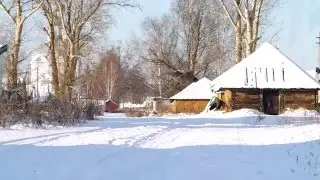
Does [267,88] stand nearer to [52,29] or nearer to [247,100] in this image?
[247,100]

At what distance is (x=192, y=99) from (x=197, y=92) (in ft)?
2.68

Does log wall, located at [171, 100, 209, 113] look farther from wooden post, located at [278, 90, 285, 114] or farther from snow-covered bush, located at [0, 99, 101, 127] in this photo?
snow-covered bush, located at [0, 99, 101, 127]

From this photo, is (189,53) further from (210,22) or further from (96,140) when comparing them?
(96,140)

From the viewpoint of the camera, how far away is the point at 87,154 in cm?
1006

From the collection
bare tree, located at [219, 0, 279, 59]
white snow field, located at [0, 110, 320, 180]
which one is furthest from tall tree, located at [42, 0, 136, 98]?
white snow field, located at [0, 110, 320, 180]

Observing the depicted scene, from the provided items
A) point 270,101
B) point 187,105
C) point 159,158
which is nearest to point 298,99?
point 270,101

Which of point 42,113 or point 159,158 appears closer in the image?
point 159,158

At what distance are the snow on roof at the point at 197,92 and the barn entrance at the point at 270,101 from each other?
12351mm

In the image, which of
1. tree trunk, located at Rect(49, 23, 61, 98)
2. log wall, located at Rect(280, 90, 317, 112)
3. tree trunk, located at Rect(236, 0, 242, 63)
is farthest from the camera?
tree trunk, located at Rect(236, 0, 242, 63)

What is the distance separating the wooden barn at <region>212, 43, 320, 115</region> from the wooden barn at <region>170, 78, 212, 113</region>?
11764mm

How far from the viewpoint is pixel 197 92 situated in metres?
49.1

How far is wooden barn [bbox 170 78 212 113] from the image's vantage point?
160 ft

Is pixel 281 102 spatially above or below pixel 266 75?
below

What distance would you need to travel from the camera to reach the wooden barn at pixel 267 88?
3556cm
